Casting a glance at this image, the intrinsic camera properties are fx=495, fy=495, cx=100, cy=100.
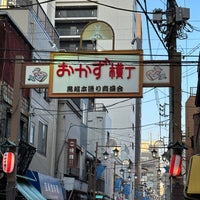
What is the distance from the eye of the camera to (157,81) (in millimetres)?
18859

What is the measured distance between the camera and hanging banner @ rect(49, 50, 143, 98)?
18859 millimetres

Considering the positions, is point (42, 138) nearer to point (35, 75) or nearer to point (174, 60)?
point (35, 75)

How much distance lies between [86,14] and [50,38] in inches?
2522

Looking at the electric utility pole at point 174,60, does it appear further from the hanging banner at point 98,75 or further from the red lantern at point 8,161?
the red lantern at point 8,161

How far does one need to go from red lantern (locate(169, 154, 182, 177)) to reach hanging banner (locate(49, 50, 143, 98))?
2.82 m

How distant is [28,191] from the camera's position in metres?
22.9

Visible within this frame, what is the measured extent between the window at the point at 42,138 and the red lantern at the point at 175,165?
40.2ft

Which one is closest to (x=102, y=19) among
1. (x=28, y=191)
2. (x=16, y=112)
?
(x=28, y=191)

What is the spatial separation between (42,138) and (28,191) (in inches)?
264

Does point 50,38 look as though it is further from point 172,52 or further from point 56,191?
point 172,52

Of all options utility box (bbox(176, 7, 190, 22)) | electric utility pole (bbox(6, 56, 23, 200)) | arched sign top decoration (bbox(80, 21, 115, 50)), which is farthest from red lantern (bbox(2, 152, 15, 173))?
→ utility box (bbox(176, 7, 190, 22))

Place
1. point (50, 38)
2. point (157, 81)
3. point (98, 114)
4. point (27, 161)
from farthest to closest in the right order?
point (98, 114) < point (50, 38) < point (27, 161) < point (157, 81)

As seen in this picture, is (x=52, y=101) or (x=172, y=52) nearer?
(x=172, y=52)

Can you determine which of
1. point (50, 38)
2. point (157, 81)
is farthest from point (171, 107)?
point (50, 38)
